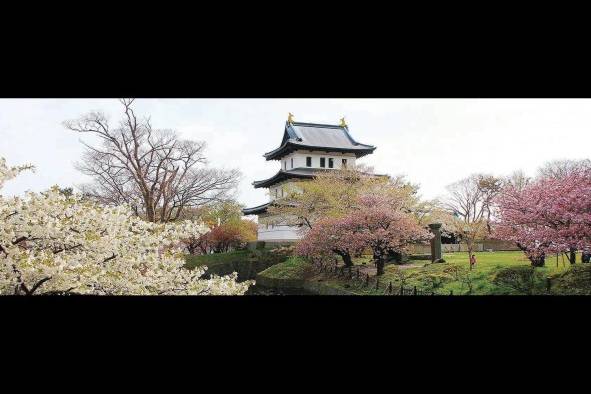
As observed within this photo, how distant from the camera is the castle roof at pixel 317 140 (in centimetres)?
1285

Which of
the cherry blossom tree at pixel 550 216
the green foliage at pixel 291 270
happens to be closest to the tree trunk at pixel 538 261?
the cherry blossom tree at pixel 550 216

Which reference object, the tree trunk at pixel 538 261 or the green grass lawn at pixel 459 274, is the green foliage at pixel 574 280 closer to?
the green grass lawn at pixel 459 274

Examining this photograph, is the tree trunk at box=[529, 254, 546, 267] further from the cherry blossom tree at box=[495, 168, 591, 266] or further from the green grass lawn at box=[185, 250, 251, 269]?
the green grass lawn at box=[185, 250, 251, 269]

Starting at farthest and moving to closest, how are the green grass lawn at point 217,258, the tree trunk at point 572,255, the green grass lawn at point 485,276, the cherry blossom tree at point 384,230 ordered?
1. the green grass lawn at point 217,258
2. the cherry blossom tree at point 384,230
3. the green grass lawn at point 485,276
4. the tree trunk at point 572,255

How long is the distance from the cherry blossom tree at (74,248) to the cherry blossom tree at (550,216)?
4.33m

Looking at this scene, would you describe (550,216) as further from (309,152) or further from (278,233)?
(309,152)

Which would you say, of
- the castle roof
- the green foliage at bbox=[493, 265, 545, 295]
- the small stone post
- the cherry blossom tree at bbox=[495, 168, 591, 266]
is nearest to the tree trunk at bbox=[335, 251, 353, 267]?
the small stone post

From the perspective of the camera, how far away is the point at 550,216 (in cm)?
598

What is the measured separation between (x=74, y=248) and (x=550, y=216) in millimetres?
5638

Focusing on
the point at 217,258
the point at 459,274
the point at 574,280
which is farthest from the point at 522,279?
the point at 217,258
